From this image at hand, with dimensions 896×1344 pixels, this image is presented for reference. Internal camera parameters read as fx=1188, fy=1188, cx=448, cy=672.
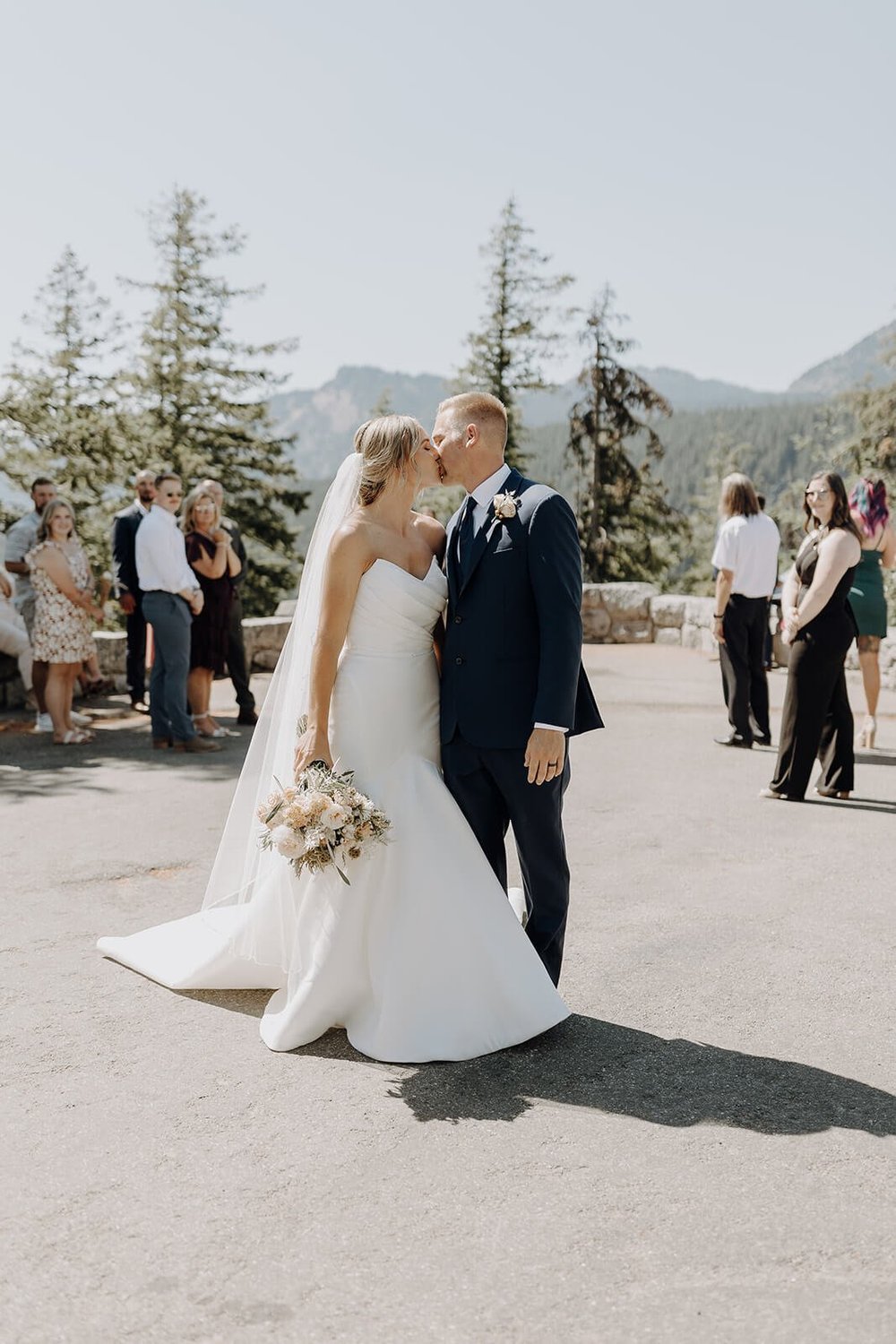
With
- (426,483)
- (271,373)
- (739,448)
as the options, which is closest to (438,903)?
(426,483)

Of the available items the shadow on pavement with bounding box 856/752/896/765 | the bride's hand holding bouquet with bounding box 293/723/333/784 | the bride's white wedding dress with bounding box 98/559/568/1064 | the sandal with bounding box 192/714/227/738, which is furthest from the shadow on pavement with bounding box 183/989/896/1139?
the sandal with bounding box 192/714/227/738

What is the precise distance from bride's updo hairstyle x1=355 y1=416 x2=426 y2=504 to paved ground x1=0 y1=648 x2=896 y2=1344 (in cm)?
189

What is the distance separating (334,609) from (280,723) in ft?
2.10

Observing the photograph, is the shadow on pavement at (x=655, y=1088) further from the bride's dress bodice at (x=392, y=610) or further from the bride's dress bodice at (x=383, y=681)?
the bride's dress bodice at (x=392, y=610)

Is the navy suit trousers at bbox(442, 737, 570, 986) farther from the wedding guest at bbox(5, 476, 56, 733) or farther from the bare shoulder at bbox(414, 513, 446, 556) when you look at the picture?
the wedding guest at bbox(5, 476, 56, 733)

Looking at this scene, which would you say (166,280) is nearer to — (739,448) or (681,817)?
(681,817)

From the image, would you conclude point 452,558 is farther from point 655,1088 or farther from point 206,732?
point 206,732

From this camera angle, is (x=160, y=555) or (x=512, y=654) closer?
(x=512, y=654)

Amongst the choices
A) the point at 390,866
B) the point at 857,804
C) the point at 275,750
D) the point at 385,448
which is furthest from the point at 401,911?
the point at 857,804

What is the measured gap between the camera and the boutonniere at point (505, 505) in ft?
12.8

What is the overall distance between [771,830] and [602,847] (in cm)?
113

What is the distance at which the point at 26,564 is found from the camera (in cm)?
1084

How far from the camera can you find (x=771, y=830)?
22.8 ft

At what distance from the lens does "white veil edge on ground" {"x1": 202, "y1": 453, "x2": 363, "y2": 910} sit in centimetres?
420
